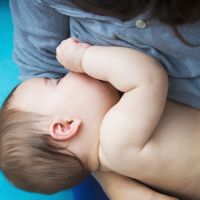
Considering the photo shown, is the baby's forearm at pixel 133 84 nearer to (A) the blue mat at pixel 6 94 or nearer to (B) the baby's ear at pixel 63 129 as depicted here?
(B) the baby's ear at pixel 63 129

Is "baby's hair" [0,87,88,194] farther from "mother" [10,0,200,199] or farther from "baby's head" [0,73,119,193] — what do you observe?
"mother" [10,0,200,199]

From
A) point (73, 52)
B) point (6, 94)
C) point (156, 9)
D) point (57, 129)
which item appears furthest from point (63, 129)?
point (6, 94)

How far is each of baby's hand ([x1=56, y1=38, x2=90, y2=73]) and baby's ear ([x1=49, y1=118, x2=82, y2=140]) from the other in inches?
3.7

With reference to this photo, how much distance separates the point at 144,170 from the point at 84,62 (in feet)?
0.70

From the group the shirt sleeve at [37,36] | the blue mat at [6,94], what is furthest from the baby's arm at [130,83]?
the blue mat at [6,94]

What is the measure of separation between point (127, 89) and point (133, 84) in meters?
0.02

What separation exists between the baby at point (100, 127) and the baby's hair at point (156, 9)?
102mm

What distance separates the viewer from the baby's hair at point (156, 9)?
55cm

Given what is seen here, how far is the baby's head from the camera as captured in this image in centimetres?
76

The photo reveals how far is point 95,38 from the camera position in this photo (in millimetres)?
738

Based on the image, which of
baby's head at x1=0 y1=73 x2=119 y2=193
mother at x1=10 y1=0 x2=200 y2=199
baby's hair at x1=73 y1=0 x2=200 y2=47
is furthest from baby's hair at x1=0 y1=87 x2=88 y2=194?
baby's hair at x1=73 y1=0 x2=200 y2=47

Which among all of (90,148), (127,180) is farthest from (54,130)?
(127,180)

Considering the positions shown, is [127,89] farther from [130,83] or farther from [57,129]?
[57,129]

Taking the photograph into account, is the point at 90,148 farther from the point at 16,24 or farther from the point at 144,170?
the point at 16,24
